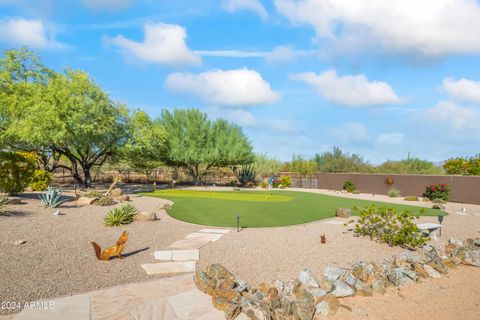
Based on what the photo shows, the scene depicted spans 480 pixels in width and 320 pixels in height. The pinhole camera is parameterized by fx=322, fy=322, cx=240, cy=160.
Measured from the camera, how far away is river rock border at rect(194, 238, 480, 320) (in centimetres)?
496

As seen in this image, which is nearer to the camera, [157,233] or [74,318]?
[74,318]

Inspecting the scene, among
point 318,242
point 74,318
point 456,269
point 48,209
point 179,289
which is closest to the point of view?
point 74,318

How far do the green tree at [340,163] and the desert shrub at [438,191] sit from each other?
38.7 ft

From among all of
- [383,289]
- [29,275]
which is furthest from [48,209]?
[383,289]

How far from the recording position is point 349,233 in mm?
10570

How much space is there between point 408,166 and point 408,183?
10262 millimetres

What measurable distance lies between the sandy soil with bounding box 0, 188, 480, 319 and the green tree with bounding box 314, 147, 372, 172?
23575mm

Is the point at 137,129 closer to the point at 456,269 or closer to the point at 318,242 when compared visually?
the point at 318,242

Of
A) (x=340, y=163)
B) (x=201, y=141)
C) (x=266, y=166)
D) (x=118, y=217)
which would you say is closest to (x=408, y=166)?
(x=340, y=163)

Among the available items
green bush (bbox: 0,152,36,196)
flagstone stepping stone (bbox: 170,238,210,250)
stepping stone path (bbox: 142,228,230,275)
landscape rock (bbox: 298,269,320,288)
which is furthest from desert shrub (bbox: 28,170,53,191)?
landscape rock (bbox: 298,269,320,288)

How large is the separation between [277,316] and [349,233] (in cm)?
639

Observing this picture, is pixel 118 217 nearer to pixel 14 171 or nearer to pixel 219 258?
pixel 219 258

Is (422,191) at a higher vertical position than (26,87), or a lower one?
lower

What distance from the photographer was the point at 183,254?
785 centimetres
